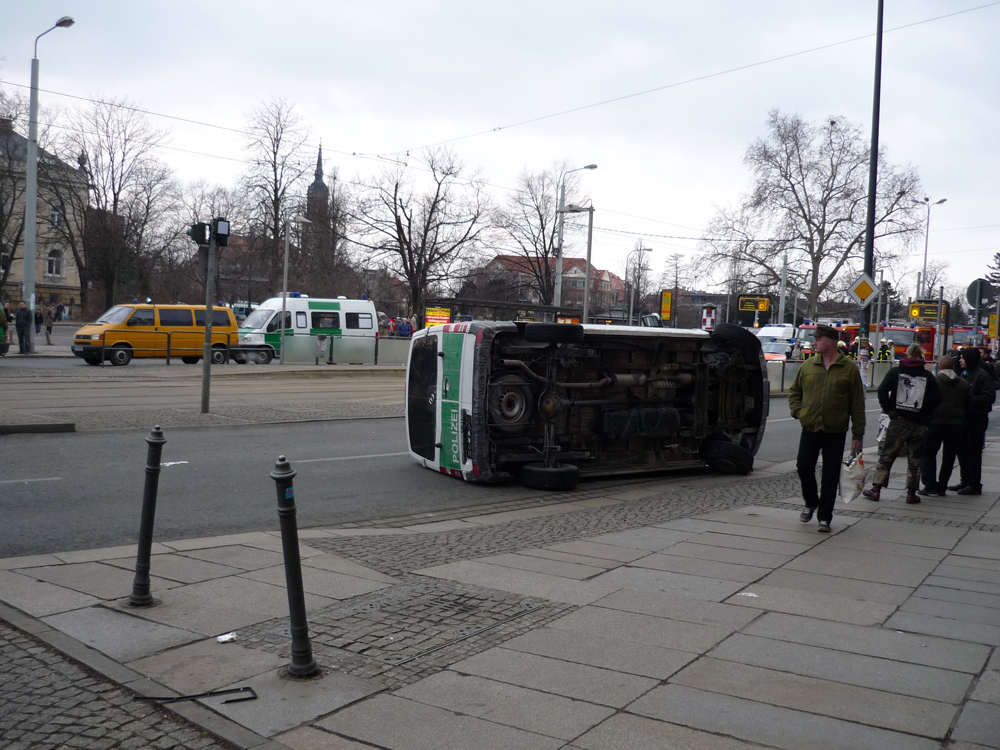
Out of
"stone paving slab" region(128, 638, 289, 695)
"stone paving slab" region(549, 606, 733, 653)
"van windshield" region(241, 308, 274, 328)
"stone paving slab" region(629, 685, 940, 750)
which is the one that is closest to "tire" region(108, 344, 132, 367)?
"van windshield" region(241, 308, 274, 328)

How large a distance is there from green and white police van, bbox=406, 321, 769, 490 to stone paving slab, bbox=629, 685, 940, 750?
5862mm

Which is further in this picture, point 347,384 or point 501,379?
point 347,384

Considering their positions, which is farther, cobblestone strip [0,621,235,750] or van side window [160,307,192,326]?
van side window [160,307,192,326]

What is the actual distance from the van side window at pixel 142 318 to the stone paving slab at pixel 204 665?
2503 cm

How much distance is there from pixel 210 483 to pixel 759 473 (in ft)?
22.5

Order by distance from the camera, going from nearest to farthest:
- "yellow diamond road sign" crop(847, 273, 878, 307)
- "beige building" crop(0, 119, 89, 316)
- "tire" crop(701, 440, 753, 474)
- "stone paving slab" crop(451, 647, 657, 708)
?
"stone paving slab" crop(451, 647, 657, 708) < "tire" crop(701, 440, 753, 474) < "yellow diamond road sign" crop(847, 273, 878, 307) < "beige building" crop(0, 119, 89, 316)

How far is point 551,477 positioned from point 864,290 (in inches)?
396

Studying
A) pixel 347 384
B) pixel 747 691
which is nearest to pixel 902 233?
pixel 347 384

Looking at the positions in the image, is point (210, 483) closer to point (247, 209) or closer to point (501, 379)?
point (501, 379)

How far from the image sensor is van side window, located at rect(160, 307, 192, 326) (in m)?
28.3

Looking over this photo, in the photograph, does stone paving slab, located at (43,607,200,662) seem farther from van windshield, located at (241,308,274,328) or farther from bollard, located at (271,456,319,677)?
van windshield, located at (241,308,274,328)

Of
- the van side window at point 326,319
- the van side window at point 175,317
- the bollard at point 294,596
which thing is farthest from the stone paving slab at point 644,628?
the van side window at point 326,319

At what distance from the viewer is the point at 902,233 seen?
5772cm

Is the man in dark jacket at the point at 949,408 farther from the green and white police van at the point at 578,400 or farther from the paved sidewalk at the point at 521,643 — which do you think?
the paved sidewalk at the point at 521,643
